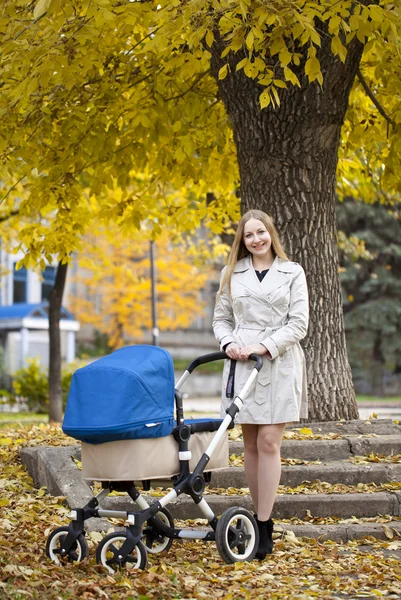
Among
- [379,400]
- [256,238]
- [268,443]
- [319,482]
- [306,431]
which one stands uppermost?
[256,238]

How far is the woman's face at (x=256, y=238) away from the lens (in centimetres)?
592

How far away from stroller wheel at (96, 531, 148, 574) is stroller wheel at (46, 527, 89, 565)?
0.53ft

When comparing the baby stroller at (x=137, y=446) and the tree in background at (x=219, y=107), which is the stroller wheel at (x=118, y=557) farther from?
the tree in background at (x=219, y=107)

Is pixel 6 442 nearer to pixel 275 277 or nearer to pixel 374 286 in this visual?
pixel 275 277

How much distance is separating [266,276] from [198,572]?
6.00 feet

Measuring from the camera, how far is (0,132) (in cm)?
886

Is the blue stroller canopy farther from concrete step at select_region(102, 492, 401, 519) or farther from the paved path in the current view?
concrete step at select_region(102, 492, 401, 519)

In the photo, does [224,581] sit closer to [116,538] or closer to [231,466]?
[116,538]

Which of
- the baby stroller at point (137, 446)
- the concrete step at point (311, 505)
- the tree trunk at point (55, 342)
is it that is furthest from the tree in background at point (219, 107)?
the tree trunk at point (55, 342)

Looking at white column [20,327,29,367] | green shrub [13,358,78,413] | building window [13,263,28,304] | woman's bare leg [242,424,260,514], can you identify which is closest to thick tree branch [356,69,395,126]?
woman's bare leg [242,424,260,514]

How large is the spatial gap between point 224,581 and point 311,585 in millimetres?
484

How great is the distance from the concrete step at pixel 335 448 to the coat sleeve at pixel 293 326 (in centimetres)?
217

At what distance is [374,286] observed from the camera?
36.3 m

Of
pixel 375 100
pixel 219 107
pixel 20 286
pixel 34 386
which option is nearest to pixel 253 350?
pixel 375 100
